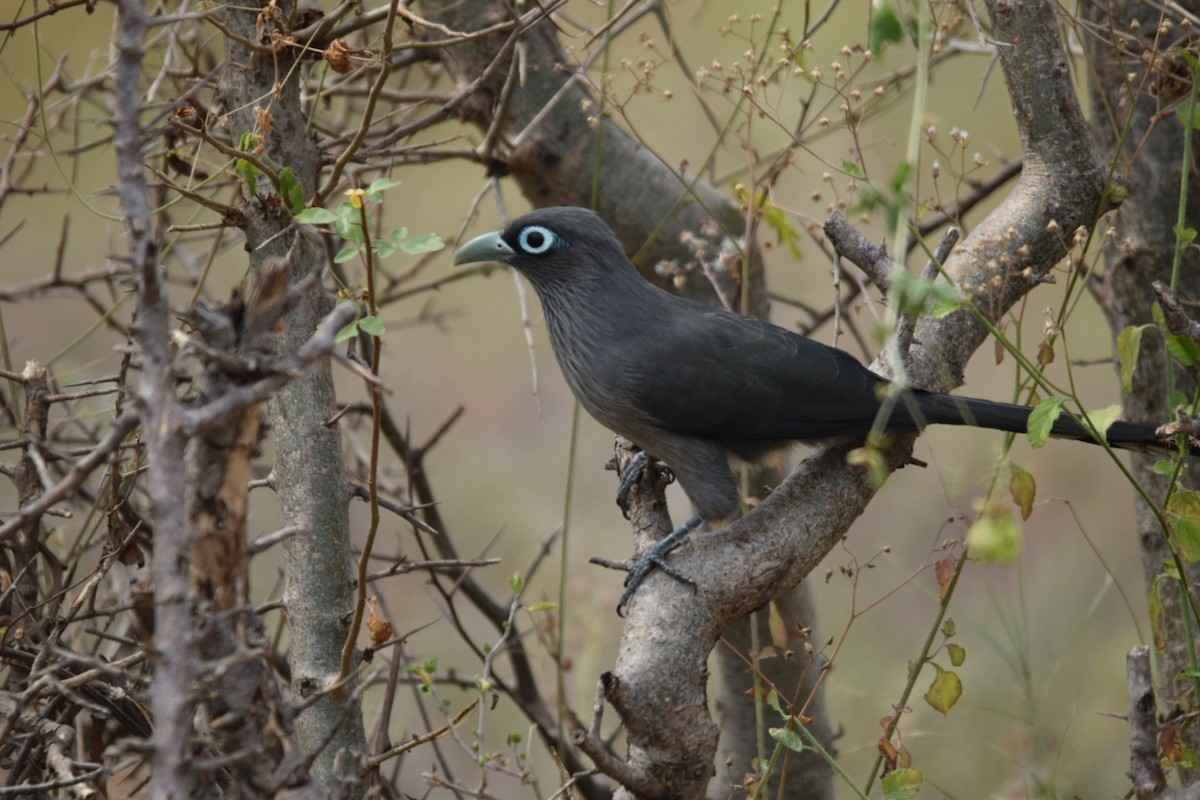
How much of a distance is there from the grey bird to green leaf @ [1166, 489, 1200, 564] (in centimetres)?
89

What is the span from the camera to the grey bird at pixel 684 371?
11.6 ft

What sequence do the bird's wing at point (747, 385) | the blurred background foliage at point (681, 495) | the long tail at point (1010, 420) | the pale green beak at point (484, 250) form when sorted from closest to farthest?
the long tail at point (1010, 420)
the bird's wing at point (747, 385)
the pale green beak at point (484, 250)
the blurred background foliage at point (681, 495)

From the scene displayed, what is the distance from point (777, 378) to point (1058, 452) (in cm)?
433

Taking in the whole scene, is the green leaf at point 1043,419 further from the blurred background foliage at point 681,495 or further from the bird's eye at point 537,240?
the blurred background foliage at point 681,495

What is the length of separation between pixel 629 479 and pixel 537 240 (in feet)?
2.93

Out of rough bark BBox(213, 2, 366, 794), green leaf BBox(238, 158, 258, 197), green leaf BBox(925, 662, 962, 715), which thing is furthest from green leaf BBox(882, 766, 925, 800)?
green leaf BBox(238, 158, 258, 197)

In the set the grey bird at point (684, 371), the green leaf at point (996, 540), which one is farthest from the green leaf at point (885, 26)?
the grey bird at point (684, 371)

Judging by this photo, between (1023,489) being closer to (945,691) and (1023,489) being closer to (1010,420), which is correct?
(945,691)

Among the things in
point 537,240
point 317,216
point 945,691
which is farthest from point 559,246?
point 945,691

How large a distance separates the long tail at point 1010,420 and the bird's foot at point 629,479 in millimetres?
939

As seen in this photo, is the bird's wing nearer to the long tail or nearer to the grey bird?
the grey bird

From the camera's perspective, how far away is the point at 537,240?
3.82 m

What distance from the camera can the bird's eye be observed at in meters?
3.79

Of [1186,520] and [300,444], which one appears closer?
[1186,520]
